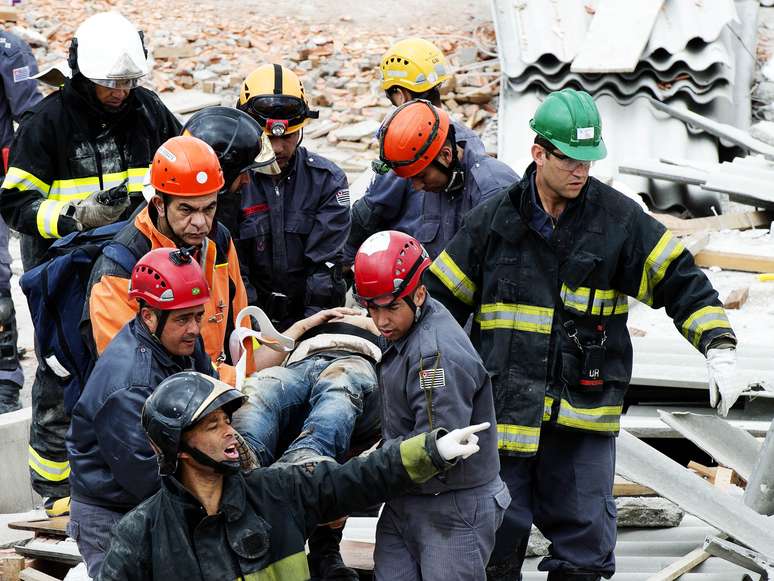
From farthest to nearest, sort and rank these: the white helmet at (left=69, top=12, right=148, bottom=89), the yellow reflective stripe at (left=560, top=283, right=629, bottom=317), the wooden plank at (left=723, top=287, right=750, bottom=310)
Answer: the wooden plank at (left=723, top=287, right=750, bottom=310) → the white helmet at (left=69, top=12, right=148, bottom=89) → the yellow reflective stripe at (left=560, top=283, right=629, bottom=317)

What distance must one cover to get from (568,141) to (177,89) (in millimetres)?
9084

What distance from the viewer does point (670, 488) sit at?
534 centimetres

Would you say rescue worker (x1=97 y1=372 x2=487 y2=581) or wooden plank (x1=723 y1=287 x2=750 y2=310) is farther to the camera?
wooden plank (x1=723 y1=287 x2=750 y2=310)

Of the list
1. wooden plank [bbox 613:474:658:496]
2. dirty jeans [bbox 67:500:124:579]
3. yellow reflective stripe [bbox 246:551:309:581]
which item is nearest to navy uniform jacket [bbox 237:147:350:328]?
wooden plank [bbox 613:474:658:496]

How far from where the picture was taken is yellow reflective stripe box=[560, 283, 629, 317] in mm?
4848

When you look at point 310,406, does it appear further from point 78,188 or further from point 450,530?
point 78,188

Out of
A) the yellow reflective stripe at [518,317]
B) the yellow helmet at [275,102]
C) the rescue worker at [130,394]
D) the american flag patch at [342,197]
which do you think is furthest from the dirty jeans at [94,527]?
the american flag patch at [342,197]

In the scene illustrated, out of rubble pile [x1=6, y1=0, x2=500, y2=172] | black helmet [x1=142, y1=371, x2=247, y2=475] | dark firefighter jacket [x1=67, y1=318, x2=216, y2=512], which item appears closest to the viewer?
black helmet [x1=142, y1=371, x2=247, y2=475]

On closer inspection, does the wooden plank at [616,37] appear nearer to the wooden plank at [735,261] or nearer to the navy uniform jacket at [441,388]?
the wooden plank at [735,261]

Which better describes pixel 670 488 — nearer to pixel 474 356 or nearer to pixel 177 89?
pixel 474 356

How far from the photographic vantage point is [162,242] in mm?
5059

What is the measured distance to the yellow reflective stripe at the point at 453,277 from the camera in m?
5.02

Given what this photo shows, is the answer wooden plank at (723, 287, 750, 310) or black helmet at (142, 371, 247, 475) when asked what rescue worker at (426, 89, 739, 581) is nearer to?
black helmet at (142, 371, 247, 475)

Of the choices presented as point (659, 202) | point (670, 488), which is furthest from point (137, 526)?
point (659, 202)
